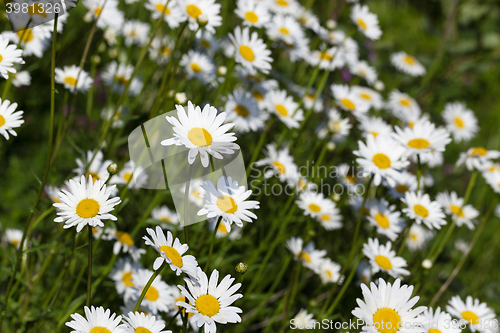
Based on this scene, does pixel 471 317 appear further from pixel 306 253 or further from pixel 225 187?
pixel 225 187

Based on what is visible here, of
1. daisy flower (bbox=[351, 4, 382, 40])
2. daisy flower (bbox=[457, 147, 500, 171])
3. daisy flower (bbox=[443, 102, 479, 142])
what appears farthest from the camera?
daisy flower (bbox=[443, 102, 479, 142])

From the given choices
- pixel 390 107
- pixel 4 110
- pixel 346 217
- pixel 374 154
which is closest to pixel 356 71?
pixel 390 107

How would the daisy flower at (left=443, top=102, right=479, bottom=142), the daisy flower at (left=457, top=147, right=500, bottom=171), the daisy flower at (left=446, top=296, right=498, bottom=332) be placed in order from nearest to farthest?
the daisy flower at (left=446, top=296, right=498, bottom=332) → the daisy flower at (left=457, top=147, right=500, bottom=171) → the daisy flower at (left=443, top=102, right=479, bottom=142)

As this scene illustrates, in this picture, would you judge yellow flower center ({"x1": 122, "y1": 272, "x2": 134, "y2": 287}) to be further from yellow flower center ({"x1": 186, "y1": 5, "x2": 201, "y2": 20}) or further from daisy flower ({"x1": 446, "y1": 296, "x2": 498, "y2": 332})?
daisy flower ({"x1": 446, "y1": 296, "x2": 498, "y2": 332})

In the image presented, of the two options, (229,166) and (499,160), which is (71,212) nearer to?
(229,166)

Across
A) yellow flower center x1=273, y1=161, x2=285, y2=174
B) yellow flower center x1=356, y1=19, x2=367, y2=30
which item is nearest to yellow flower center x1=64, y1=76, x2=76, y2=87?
yellow flower center x1=273, y1=161, x2=285, y2=174
